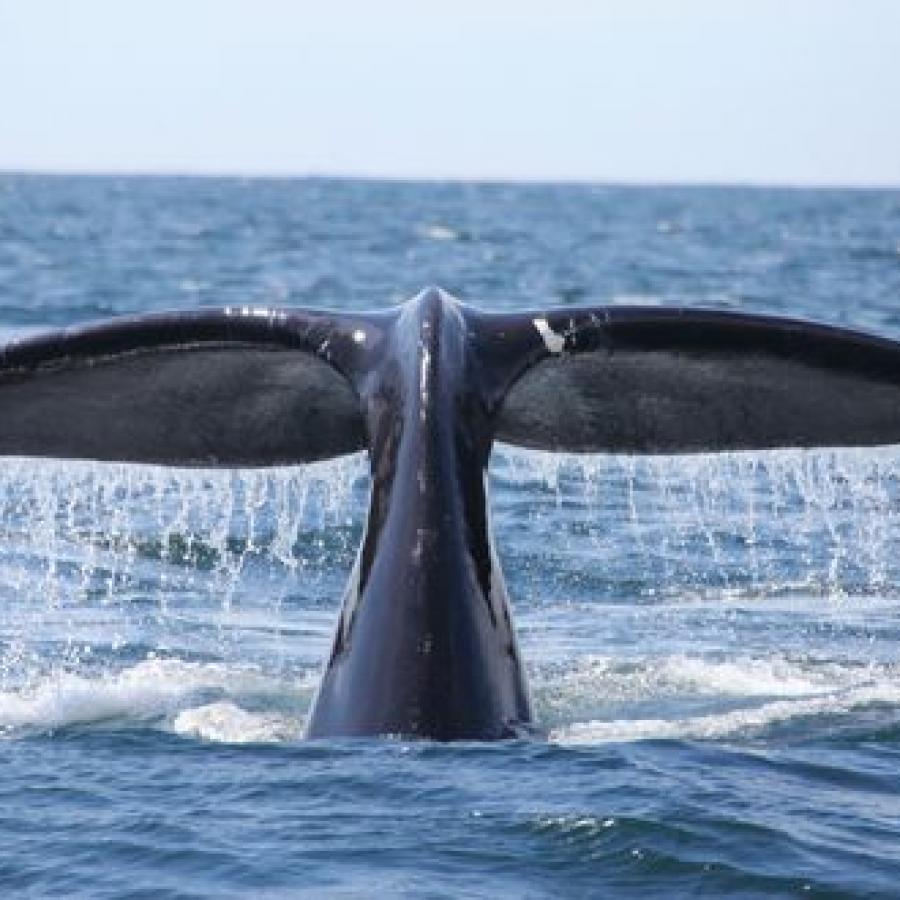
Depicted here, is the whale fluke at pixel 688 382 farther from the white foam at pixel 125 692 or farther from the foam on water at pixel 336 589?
the white foam at pixel 125 692

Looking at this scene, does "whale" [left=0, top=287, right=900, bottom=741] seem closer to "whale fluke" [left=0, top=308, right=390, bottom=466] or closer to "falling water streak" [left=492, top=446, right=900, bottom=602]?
"whale fluke" [left=0, top=308, right=390, bottom=466]

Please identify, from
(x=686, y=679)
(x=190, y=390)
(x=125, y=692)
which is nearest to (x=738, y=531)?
(x=686, y=679)

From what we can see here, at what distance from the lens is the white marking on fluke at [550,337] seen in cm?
889

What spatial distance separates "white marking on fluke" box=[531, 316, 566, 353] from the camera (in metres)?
8.89

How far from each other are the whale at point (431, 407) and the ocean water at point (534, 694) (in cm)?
12

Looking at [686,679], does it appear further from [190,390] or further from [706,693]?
[190,390]

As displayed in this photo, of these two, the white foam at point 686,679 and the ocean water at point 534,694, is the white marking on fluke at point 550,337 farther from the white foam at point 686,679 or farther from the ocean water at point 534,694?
the white foam at point 686,679

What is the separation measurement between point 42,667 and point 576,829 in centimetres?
375

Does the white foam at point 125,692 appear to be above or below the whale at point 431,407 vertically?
below

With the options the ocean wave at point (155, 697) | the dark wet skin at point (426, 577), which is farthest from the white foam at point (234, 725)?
the dark wet skin at point (426, 577)

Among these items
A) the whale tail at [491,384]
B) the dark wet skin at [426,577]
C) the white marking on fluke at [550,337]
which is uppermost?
the white marking on fluke at [550,337]

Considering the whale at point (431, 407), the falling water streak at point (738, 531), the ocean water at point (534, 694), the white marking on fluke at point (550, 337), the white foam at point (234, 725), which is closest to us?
the ocean water at point (534, 694)

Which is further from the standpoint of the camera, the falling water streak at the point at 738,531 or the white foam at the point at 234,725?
the falling water streak at the point at 738,531

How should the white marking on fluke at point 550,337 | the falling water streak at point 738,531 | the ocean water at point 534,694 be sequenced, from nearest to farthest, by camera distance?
the ocean water at point 534,694 → the white marking on fluke at point 550,337 → the falling water streak at point 738,531
